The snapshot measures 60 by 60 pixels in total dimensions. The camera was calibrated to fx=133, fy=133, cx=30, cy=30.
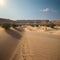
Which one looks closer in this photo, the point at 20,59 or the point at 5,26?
the point at 20,59

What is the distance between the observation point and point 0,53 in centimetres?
984

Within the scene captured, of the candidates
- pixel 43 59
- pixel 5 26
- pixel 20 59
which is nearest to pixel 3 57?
pixel 20 59

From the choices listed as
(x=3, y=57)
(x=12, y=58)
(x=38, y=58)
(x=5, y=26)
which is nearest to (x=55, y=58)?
(x=38, y=58)

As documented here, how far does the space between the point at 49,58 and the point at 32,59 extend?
133 cm

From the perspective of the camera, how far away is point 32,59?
9.09 m

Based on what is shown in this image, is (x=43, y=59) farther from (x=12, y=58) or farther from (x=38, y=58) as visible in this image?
(x=12, y=58)

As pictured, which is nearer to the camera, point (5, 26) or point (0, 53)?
point (0, 53)

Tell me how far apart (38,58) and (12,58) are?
184cm

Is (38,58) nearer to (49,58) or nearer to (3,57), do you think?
(49,58)

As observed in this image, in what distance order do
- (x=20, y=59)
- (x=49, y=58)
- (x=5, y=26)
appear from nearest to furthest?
(x=20, y=59) < (x=49, y=58) < (x=5, y=26)

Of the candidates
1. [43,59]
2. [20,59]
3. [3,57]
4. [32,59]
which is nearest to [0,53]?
[3,57]

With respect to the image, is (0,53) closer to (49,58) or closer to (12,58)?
(12,58)

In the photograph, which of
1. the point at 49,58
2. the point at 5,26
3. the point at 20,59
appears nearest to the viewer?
the point at 20,59

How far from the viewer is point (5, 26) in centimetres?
3084
